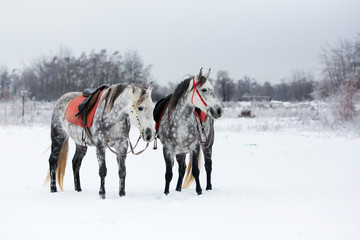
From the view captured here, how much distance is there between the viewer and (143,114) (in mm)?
4758

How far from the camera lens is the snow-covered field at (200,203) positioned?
344cm

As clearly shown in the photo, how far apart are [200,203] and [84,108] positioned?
8.42ft

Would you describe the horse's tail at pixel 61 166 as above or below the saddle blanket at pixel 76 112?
below

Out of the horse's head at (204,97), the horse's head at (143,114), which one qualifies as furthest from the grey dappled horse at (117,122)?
the horse's head at (204,97)

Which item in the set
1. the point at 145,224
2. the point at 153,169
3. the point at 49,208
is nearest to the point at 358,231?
the point at 145,224

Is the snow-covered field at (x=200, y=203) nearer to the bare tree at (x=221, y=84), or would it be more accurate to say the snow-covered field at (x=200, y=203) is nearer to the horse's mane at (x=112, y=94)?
the horse's mane at (x=112, y=94)

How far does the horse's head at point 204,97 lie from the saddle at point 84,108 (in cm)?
176

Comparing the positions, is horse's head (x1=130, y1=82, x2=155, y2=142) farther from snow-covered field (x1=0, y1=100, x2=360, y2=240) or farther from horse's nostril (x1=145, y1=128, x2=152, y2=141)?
snow-covered field (x1=0, y1=100, x2=360, y2=240)

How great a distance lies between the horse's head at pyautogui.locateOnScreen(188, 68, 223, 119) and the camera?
5.12 m

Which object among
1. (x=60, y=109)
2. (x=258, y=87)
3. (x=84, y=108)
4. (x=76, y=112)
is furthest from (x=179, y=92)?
(x=258, y=87)

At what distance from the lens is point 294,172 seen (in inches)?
325

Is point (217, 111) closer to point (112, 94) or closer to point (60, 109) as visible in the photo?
point (112, 94)

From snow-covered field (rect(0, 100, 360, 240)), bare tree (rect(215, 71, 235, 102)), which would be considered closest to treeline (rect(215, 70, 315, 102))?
bare tree (rect(215, 71, 235, 102))

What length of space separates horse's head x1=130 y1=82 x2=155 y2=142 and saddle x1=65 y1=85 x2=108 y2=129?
3.30 ft
